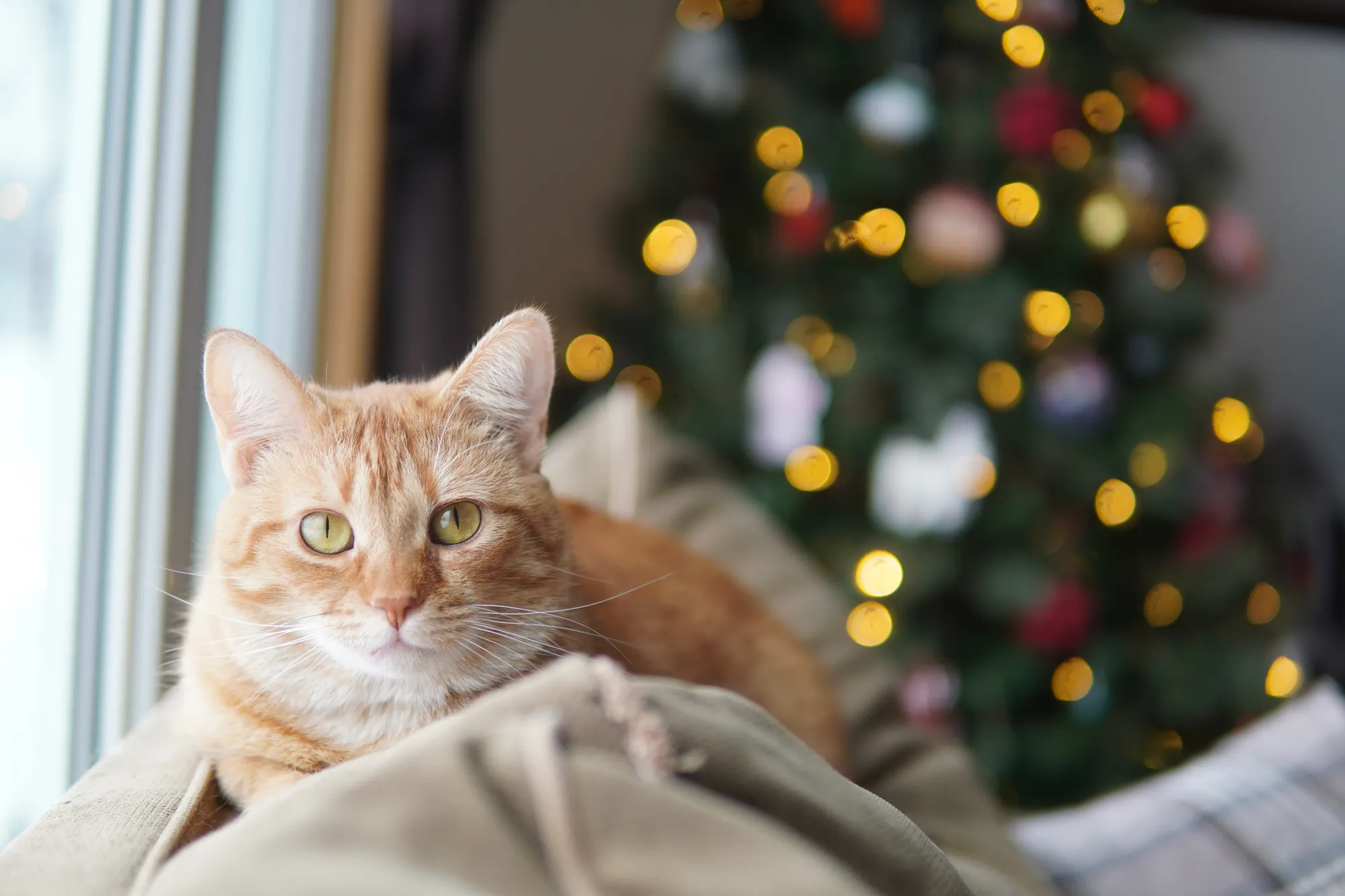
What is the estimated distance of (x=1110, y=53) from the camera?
8.29 ft

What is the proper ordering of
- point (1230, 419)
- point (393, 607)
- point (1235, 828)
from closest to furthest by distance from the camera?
point (393, 607) < point (1235, 828) < point (1230, 419)

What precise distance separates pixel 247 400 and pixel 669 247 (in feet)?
6.62

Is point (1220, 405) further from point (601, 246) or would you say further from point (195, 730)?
point (195, 730)

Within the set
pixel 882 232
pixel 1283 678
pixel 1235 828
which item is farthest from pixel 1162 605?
pixel 1235 828

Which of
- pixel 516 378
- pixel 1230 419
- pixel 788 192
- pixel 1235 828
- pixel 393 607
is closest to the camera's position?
pixel 393 607

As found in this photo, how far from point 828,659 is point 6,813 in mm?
975

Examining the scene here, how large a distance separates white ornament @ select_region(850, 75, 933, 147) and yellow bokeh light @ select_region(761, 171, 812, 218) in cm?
19

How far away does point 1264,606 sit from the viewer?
8.69 ft

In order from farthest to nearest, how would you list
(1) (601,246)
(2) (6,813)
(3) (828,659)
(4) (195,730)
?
(1) (601,246) → (3) (828,659) → (2) (6,813) → (4) (195,730)

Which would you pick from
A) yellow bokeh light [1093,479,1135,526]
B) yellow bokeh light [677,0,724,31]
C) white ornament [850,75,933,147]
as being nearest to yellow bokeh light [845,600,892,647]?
yellow bokeh light [1093,479,1135,526]

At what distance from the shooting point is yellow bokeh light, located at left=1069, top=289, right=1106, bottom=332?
2.41 m

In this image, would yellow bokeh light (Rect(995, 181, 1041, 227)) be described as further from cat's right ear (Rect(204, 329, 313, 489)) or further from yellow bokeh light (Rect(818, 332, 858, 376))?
cat's right ear (Rect(204, 329, 313, 489))

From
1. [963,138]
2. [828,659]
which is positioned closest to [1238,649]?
[963,138]

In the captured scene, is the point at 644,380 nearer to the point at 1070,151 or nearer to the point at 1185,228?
the point at 1070,151
